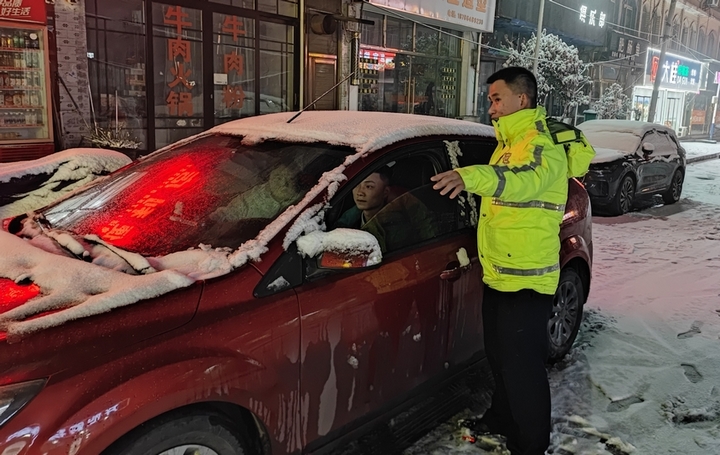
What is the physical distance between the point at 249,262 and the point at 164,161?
1.39m

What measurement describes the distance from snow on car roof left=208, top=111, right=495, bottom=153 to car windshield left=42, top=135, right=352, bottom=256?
7cm

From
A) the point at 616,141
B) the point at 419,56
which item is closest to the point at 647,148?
the point at 616,141

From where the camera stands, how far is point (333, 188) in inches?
106

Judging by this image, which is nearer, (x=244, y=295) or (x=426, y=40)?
(x=244, y=295)

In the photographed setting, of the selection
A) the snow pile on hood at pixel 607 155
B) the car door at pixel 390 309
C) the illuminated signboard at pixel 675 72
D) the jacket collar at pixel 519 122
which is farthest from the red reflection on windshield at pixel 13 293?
the illuminated signboard at pixel 675 72

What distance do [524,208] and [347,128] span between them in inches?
38.7

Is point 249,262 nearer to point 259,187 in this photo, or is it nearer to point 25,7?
point 259,187

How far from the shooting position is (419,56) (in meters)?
17.3

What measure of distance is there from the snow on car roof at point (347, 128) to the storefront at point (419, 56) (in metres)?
10.8

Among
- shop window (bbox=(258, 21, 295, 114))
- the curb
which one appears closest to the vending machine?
shop window (bbox=(258, 21, 295, 114))

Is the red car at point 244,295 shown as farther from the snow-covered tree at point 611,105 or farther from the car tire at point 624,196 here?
the snow-covered tree at point 611,105

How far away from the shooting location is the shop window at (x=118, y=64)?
31.3ft

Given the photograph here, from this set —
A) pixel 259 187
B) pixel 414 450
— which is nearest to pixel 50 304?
pixel 259 187

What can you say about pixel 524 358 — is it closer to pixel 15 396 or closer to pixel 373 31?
pixel 15 396
